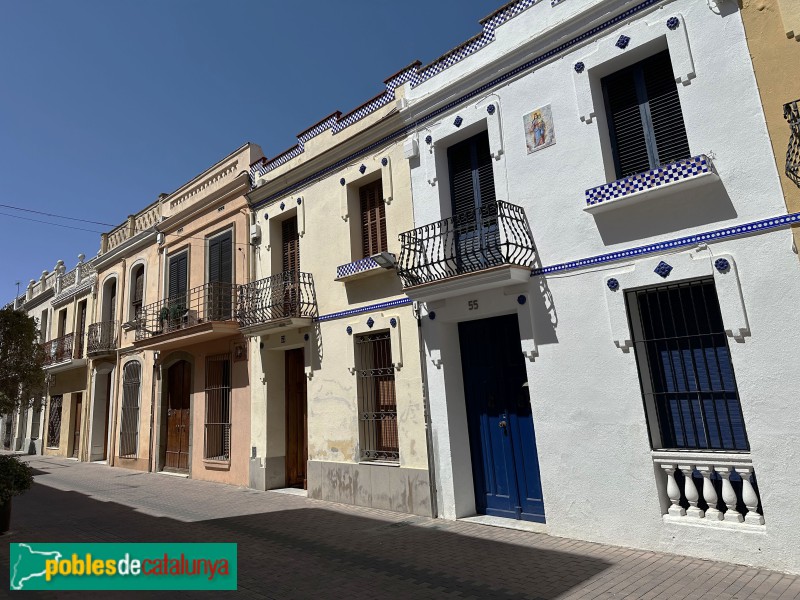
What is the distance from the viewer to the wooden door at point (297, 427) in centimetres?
1125

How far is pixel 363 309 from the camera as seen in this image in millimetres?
9438

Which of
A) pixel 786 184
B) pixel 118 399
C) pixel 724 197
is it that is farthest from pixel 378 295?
pixel 118 399

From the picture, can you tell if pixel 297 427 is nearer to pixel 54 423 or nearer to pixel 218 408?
pixel 218 408

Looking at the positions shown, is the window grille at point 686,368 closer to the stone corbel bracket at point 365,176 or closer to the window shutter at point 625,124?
the window shutter at point 625,124

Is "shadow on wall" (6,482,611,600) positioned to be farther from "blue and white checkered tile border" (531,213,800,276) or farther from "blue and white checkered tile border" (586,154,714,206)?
"blue and white checkered tile border" (586,154,714,206)

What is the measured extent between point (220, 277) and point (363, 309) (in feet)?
18.3

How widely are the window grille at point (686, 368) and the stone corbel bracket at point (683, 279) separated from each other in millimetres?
169

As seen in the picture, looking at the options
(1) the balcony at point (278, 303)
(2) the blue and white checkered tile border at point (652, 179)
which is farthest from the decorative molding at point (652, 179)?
(1) the balcony at point (278, 303)

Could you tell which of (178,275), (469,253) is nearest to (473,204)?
(469,253)

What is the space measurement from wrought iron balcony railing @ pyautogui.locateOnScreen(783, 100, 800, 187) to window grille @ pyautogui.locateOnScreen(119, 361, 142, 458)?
16765mm

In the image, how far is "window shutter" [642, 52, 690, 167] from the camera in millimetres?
6316

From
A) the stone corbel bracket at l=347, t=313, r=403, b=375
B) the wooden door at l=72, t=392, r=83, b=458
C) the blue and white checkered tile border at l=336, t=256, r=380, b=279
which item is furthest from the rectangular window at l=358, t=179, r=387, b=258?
the wooden door at l=72, t=392, r=83, b=458

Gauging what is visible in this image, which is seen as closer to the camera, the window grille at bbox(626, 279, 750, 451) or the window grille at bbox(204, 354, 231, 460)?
the window grille at bbox(626, 279, 750, 451)

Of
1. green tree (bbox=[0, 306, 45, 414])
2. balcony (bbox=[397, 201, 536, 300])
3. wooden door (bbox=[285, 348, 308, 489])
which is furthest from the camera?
wooden door (bbox=[285, 348, 308, 489])
